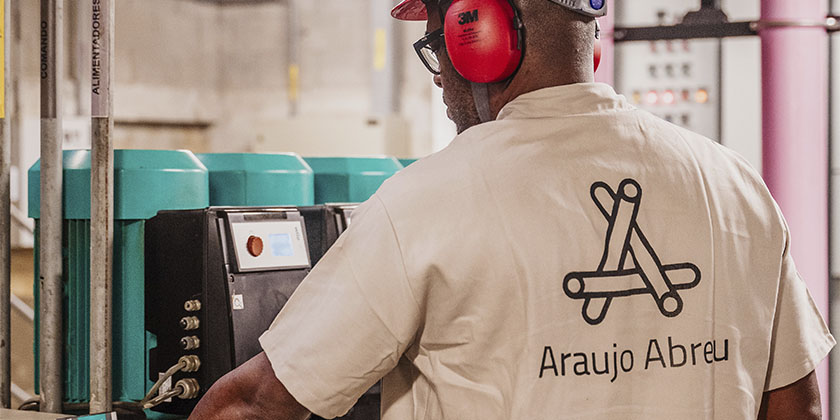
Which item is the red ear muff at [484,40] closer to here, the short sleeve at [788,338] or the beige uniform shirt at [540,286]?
the beige uniform shirt at [540,286]

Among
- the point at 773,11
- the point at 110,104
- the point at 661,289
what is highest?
the point at 773,11

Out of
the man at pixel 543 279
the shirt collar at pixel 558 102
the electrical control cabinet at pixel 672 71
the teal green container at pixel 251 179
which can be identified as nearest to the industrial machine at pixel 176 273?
the teal green container at pixel 251 179

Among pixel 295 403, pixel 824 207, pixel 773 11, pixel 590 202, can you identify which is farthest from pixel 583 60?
pixel 824 207

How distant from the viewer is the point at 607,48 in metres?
2.81

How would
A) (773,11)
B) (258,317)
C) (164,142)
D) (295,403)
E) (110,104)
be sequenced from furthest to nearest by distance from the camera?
1. (164,142)
2. (773,11)
3. (258,317)
4. (110,104)
5. (295,403)

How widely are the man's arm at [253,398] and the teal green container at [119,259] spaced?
0.56m

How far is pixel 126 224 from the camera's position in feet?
5.18

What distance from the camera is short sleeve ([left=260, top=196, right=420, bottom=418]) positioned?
1011 millimetres

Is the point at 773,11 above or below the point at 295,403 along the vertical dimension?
above

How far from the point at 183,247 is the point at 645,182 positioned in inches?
31.7

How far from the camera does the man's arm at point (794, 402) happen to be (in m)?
1.24

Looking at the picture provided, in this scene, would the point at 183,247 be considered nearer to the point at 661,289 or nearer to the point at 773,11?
the point at 661,289

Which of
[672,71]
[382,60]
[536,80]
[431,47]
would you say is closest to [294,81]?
[382,60]

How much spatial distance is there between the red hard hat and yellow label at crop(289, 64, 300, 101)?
540 cm
